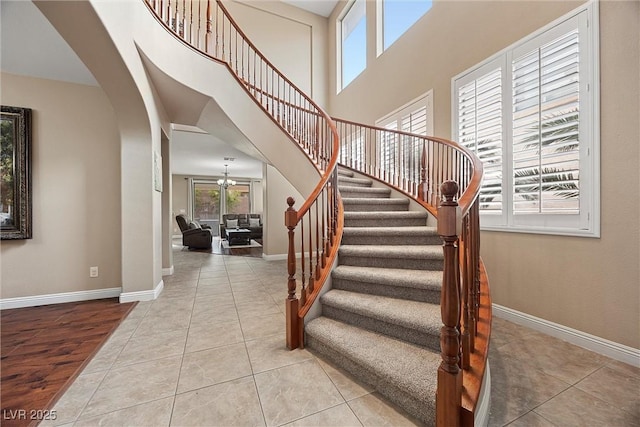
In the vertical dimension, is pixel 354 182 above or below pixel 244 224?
above

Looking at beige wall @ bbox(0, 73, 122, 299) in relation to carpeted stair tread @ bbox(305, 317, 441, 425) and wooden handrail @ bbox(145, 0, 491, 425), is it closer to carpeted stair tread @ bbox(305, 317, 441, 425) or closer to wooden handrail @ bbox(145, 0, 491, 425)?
wooden handrail @ bbox(145, 0, 491, 425)

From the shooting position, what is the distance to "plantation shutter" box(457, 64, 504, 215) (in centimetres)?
265

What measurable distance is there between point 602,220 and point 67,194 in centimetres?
531

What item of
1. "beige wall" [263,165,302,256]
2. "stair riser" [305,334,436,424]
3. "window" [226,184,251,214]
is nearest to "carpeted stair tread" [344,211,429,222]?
"stair riser" [305,334,436,424]

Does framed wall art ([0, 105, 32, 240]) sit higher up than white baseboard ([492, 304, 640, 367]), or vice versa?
framed wall art ([0, 105, 32, 240])

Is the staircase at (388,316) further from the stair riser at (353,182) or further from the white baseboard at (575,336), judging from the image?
the stair riser at (353,182)

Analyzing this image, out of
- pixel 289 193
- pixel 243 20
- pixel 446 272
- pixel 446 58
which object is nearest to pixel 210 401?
pixel 446 272

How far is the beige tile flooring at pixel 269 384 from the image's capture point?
1353 millimetres

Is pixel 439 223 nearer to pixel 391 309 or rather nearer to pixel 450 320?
pixel 450 320

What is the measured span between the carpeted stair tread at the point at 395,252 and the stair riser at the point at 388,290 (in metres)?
0.29

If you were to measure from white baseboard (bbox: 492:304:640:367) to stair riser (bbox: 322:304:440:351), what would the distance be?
4.64 feet

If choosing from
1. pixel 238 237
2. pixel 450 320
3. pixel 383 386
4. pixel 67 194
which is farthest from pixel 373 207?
pixel 238 237

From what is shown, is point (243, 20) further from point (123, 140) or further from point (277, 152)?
point (123, 140)

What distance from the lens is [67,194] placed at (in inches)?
124
